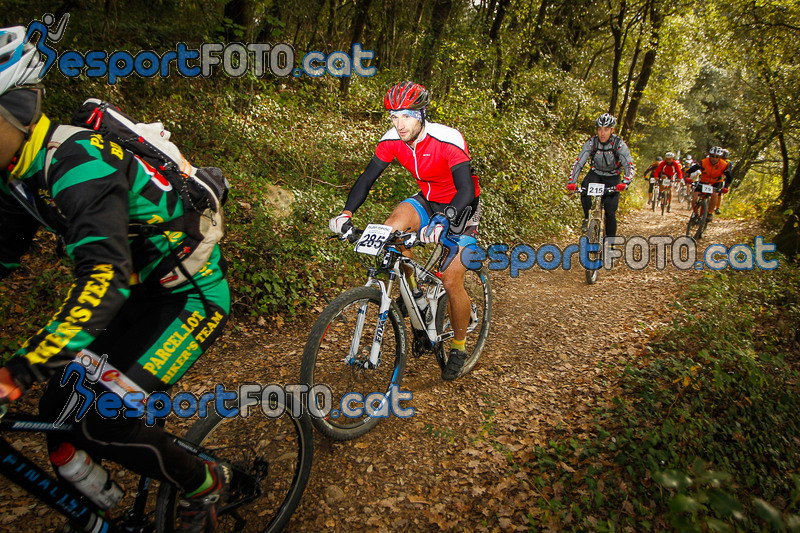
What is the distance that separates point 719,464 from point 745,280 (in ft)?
16.0

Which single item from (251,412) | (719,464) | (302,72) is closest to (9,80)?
(251,412)

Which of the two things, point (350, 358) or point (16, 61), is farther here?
point (350, 358)

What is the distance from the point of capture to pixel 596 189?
23.6ft

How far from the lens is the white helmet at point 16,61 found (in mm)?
1515

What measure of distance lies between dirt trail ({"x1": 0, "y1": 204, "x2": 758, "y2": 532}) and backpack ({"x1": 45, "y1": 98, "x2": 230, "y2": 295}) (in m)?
1.82

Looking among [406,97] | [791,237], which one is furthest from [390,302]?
[791,237]

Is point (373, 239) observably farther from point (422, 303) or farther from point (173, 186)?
point (173, 186)

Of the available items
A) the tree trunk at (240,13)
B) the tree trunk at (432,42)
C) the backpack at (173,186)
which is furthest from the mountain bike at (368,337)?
the tree trunk at (432,42)

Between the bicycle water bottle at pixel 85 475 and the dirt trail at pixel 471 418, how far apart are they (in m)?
1.10

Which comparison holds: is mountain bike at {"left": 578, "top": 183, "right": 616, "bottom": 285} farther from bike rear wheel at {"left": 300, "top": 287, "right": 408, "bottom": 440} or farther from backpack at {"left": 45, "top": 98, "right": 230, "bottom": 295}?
backpack at {"left": 45, "top": 98, "right": 230, "bottom": 295}

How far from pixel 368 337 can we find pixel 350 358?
0.71 feet

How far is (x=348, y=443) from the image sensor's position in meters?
3.29

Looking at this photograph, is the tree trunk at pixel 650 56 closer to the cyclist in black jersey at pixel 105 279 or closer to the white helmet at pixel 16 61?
the cyclist in black jersey at pixel 105 279

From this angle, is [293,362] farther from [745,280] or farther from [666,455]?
[745,280]
